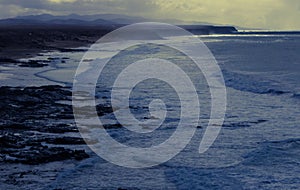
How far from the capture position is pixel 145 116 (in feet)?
69.6

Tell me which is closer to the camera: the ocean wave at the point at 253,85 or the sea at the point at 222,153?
the sea at the point at 222,153

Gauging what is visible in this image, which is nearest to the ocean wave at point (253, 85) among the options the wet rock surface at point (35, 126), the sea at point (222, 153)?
the sea at point (222, 153)

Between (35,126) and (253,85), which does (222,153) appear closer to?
(35,126)

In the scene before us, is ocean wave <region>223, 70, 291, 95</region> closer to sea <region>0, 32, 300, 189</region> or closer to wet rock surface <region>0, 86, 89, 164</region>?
sea <region>0, 32, 300, 189</region>

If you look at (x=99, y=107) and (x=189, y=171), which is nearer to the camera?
(x=189, y=171)

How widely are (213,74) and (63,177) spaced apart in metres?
30.8

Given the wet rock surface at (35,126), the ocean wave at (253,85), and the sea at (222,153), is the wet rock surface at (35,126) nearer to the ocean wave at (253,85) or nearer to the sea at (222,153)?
the sea at (222,153)

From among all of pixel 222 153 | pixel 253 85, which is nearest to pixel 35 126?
pixel 222 153

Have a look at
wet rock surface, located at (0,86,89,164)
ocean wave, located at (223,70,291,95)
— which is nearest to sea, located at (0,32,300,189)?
ocean wave, located at (223,70,291,95)

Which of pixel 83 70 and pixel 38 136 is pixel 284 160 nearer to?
pixel 38 136

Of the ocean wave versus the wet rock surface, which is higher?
the ocean wave

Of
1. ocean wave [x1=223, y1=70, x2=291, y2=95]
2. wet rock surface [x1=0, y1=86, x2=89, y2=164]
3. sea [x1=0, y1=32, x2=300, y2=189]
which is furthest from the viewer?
ocean wave [x1=223, y1=70, x2=291, y2=95]

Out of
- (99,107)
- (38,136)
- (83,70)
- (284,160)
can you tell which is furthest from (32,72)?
(284,160)

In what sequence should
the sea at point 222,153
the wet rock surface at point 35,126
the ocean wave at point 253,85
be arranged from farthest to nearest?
the ocean wave at point 253,85 < the wet rock surface at point 35,126 < the sea at point 222,153
